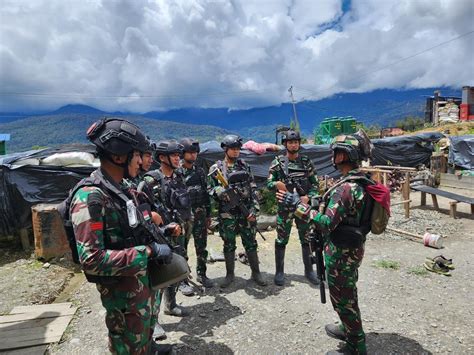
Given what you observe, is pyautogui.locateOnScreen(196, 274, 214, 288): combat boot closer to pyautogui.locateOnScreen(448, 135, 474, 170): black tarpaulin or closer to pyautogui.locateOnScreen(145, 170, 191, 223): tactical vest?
pyautogui.locateOnScreen(145, 170, 191, 223): tactical vest

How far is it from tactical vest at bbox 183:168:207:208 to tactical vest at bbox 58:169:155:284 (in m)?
2.47

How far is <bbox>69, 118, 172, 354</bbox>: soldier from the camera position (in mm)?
1771

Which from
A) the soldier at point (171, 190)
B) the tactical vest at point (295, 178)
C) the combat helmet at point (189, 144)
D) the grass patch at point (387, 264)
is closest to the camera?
the soldier at point (171, 190)

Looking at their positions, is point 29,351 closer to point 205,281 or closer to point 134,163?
point 205,281

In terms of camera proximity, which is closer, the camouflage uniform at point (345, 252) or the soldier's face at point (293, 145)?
the camouflage uniform at point (345, 252)

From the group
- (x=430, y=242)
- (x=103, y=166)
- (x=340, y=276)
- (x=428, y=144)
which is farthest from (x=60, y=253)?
(x=428, y=144)

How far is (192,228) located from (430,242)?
190 inches

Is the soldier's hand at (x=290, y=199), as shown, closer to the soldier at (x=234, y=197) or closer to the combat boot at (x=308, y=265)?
the soldier at (x=234, y=197)

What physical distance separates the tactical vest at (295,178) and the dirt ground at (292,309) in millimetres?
1473


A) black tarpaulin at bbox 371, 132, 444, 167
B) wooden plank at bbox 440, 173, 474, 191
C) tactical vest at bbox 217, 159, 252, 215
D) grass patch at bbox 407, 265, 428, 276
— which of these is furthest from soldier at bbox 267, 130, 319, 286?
wooden plank at bbox 440, 173, 474, 191

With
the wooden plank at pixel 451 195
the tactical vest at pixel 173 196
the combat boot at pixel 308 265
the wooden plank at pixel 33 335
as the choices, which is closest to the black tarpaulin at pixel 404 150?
the wooden plank at pixel 451 195

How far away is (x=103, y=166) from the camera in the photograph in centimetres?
200

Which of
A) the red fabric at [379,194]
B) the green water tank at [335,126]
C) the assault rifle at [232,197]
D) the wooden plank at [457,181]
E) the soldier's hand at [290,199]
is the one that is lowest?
the wooden plank at [457,181]

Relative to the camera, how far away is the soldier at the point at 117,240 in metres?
1.77
